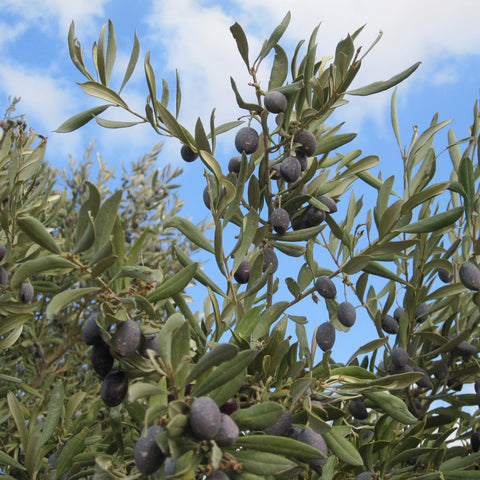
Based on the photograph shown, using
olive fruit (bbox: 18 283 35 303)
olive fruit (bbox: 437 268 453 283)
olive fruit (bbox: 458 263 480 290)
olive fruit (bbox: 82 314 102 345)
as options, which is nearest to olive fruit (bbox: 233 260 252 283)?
olive fruit (bbox: 82 314 102 345)

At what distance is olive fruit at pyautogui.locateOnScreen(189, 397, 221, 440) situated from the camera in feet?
3.46

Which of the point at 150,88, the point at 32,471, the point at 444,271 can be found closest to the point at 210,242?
the point at 150,88

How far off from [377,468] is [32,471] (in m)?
1.09

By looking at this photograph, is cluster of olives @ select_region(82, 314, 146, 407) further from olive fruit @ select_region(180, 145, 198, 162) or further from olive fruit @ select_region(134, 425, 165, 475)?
olive fruit @ select_region(180, 145, 198, 162)

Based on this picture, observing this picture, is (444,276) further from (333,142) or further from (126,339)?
(126,339)

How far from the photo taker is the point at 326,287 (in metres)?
1.87

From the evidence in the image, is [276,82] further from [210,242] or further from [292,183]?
[210,242]

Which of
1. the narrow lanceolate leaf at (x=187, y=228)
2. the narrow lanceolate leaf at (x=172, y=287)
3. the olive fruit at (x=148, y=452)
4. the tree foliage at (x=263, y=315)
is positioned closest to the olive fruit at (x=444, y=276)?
the tree foliage at (x=263, y=315)

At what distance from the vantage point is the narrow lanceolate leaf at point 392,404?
5.14 feet

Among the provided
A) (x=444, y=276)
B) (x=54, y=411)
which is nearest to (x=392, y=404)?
(x=444, y=276)

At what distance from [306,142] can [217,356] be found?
3.17ft

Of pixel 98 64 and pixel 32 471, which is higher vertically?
pixel 98 64

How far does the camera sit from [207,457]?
1.14 metres

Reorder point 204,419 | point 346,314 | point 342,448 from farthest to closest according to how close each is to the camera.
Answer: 1. point 346,314
2. point 342,448
3. point 204,419
